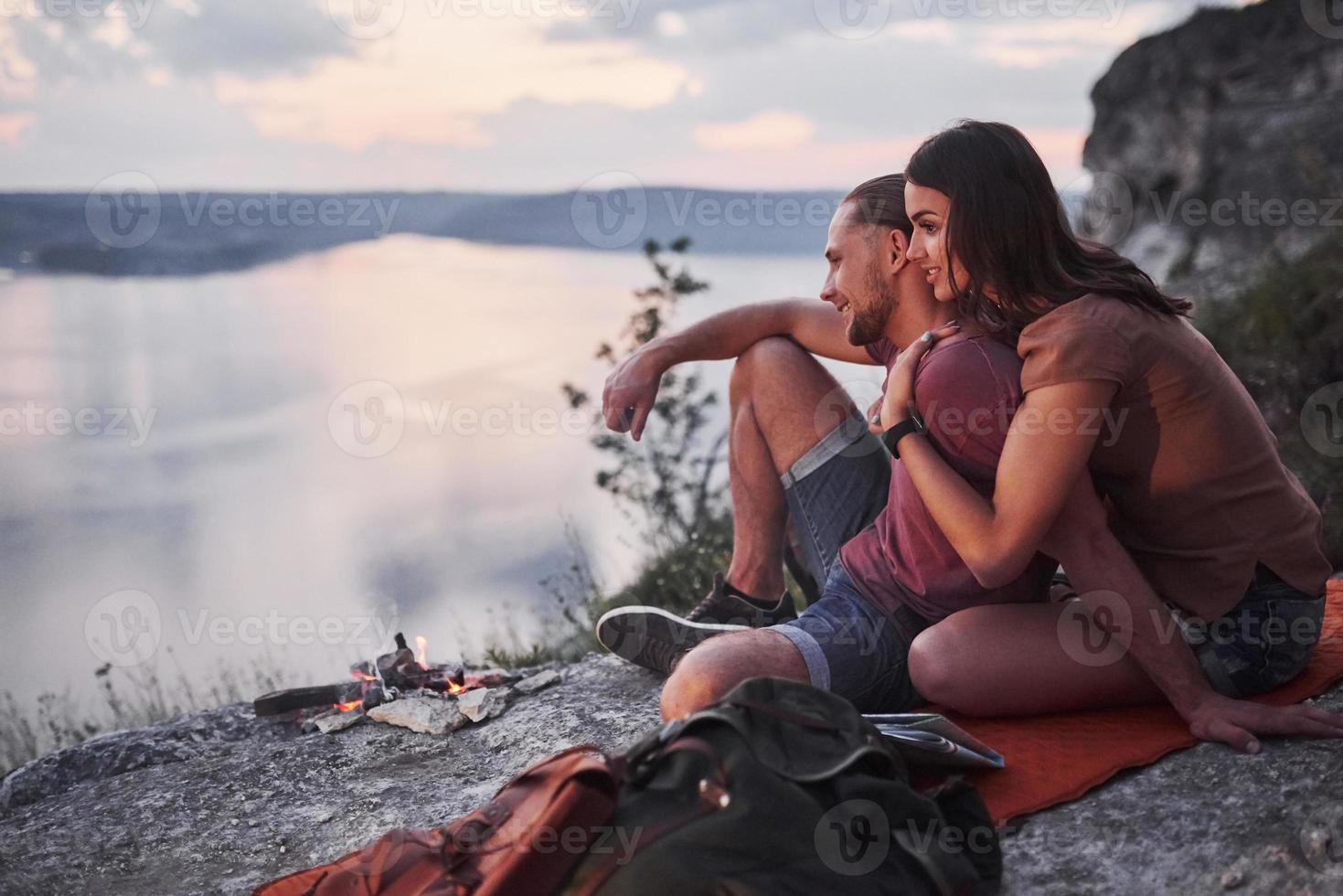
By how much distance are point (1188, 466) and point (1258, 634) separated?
46cm

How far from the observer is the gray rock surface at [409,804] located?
2396 mm

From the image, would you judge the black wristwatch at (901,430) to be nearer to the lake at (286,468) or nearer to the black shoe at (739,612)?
the black shoe at (739,612)

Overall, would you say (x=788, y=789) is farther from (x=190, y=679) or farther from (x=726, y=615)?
(x=190, y=679)

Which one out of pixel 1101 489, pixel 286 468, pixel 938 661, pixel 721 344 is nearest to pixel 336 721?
pixel 721 344

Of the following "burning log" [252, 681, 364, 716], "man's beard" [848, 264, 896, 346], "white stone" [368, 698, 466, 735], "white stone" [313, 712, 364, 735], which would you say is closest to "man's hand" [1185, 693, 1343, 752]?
"man's beard" [848, 264, 896, 346]

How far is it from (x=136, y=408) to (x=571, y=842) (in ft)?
20.8

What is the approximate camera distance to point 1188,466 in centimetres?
274

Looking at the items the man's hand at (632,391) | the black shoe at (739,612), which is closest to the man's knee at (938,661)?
the black shoe at (739,612)

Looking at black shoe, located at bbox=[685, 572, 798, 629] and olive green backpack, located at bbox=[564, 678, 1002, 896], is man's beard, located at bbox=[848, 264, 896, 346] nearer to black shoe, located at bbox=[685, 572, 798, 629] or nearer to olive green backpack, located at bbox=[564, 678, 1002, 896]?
black shoe, located at bbox=[685, 572, 798, 629]

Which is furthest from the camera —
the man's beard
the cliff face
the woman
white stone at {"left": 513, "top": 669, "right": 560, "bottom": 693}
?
the cliff face

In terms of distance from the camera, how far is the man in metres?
2.79

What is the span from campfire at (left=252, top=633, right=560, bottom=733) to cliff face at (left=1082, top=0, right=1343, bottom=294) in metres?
5.96

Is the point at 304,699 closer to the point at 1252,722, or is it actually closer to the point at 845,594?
the point at 845,594

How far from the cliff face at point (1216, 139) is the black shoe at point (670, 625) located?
5.48 metres
